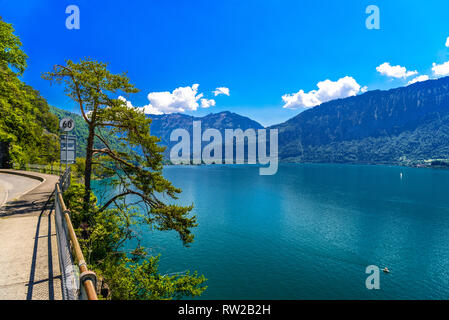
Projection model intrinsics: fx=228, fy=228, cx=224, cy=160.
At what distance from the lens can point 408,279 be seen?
95.5 feet

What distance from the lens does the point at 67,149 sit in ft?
45.4

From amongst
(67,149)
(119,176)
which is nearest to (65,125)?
(67,149)

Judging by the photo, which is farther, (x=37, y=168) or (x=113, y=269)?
(x=37, y=168)

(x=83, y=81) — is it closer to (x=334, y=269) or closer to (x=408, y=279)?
(x=334, y=269)

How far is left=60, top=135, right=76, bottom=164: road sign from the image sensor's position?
13758 millimetres

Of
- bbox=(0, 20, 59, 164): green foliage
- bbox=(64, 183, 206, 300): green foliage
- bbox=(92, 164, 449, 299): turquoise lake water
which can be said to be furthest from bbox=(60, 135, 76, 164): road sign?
bbox=(92, 164, 449, 299): turquoise lake water

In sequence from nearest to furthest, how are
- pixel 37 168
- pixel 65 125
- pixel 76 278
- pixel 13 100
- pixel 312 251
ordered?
1. pixel 76 278
2. pixel 65 125
3. pixel 13 100
4. pixel 312 251
5. pixel 37 168

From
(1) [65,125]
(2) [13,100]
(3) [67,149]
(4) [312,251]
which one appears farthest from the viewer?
(4) [312,251]

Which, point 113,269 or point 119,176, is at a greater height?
point 119,176

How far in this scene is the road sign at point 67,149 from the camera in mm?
13758

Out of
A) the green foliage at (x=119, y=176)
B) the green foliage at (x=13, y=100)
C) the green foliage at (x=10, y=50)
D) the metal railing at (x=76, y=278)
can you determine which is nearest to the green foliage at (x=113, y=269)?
the green foliage at (x=119, y=176)

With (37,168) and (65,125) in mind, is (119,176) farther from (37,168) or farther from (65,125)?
(37,168)

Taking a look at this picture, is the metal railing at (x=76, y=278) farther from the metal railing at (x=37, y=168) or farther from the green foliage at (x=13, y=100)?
the metal railing at (x=37, y=168)
